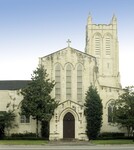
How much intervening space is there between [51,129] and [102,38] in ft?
122

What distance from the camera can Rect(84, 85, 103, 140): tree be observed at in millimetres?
56812

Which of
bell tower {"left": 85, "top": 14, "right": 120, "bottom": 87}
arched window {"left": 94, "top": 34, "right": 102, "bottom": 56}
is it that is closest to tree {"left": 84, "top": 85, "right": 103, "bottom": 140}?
bell tower {"left": 85, "top": 14, "right": 120, "bottom": 87}

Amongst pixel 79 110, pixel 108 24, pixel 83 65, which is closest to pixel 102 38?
pixel 108 24

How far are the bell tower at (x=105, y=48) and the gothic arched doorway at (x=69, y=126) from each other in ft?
93.7

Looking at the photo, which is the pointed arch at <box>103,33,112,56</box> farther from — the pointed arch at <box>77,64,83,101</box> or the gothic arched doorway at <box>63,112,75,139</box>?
the gothic arched doorway at <box>63,112,75,139</box>

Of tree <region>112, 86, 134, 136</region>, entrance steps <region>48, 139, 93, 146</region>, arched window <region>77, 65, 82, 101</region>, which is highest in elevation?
arched window <region>77, 65, 82, 101</region>

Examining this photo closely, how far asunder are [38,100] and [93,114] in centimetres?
799

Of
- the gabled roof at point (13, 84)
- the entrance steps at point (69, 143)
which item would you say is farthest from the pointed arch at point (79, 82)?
the gabled roof at point (13, 84)

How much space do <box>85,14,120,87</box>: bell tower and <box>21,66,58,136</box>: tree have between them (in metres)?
29.7

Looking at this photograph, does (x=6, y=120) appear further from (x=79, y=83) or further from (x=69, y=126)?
(x=79, y=83)

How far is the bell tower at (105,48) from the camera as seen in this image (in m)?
86.9

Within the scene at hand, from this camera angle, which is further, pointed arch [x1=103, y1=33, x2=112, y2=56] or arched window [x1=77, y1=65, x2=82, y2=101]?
pointed arch [x1=103, y1=33, x2=112, y2=56]

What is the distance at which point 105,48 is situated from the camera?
88.5 m

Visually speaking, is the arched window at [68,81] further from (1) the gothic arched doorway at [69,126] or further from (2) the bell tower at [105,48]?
(2) the bell tower at [105,48]
